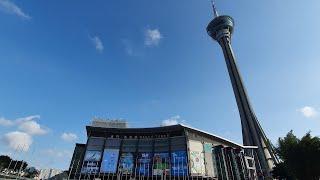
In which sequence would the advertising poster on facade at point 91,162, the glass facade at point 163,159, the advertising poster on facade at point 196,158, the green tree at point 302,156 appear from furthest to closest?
the advertising poster on facade at point 91,162
the glass facade at point 163,159
the advertising poster on facade at point 196,158
the green tree at point 302,156

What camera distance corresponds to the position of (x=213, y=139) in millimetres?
118812

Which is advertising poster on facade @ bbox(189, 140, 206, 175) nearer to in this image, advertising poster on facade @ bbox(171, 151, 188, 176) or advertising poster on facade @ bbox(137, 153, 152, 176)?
advertising poster on facade @ bbox(171, 151, 188, 176)

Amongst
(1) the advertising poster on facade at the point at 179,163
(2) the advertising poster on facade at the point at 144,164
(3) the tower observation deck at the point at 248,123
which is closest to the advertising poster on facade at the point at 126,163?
(2) the advertising poster on facade at the point at 144,164

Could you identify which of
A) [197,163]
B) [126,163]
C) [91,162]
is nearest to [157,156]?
[126,163]

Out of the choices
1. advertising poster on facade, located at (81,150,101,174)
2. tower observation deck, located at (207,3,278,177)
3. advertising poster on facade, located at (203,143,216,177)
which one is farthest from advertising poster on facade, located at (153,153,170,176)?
tower observation deck, located at (207,3,278,177)

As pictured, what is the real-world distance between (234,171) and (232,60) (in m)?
54.8

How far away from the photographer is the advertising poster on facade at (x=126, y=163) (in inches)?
4034

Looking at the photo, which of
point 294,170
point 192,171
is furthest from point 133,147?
point 294,170

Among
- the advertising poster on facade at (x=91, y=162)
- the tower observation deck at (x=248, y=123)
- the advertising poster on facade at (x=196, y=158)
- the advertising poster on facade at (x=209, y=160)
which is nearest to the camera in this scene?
the advertising poster on facade at (x=196, y=158)

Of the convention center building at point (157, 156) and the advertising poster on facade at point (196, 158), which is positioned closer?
the advertising poster on facade at point (196, 158)

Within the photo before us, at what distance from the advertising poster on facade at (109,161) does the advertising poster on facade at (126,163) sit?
2.23m

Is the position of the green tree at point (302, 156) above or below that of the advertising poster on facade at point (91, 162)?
below

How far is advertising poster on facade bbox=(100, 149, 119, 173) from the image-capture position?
101688mm

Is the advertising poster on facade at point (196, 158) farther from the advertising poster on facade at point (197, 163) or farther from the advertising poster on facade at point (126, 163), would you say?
the advertising poster on facade at point (126, 163)
